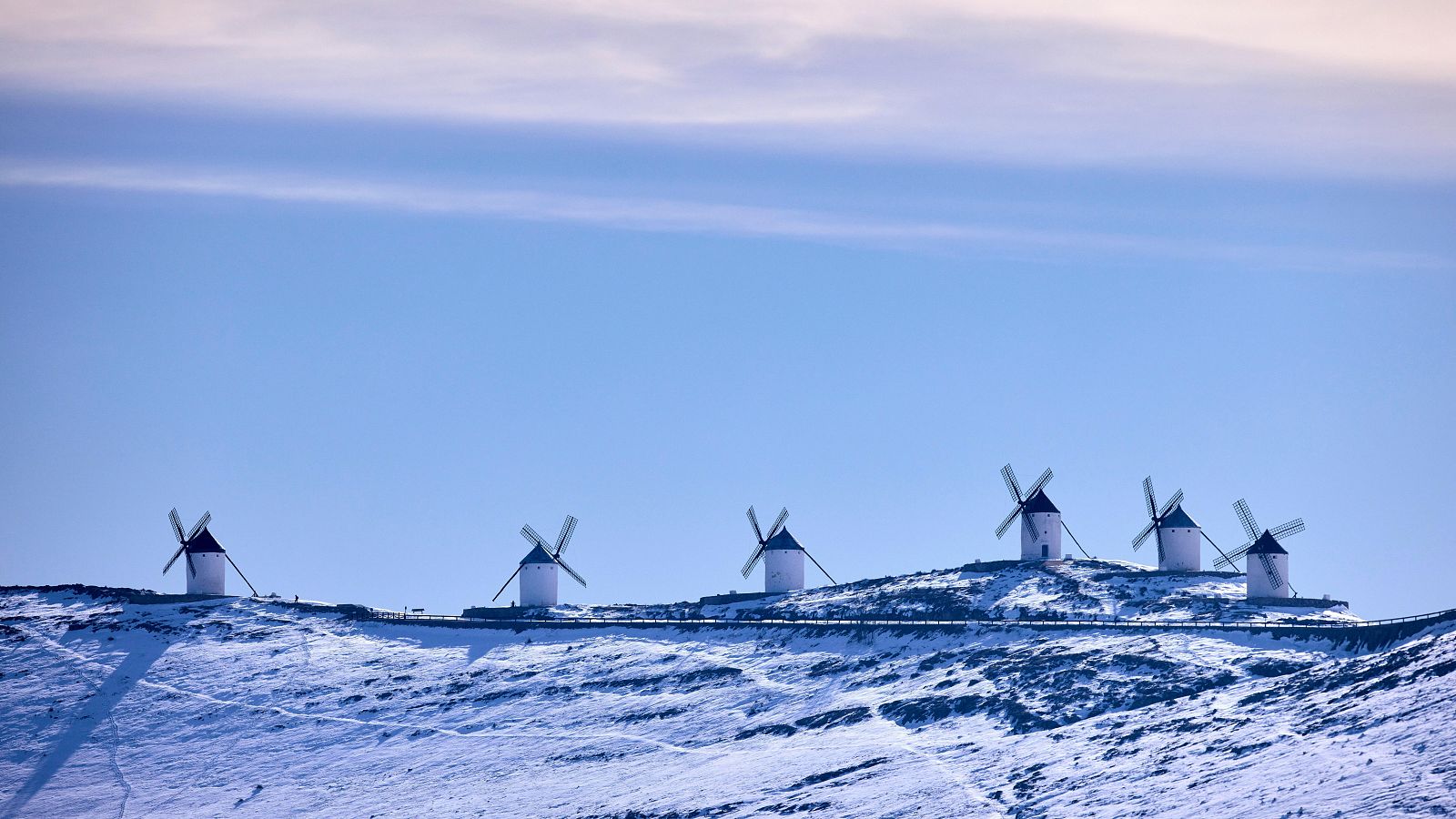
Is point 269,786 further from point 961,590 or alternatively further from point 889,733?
point 961,590

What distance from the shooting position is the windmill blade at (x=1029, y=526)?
12812 centimetres

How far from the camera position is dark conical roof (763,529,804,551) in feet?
435

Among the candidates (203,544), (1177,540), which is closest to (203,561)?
(203,544)

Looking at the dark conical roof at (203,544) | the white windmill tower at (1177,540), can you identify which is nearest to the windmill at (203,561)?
the dark conical roof at (203,544)

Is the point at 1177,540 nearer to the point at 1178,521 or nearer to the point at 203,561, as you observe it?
the point at 1178,521

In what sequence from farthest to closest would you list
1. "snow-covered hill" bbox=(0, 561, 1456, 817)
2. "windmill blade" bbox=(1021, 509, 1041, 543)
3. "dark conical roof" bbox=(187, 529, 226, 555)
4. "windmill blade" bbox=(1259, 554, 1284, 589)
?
"dark conical roof" bbox=(187, 529, 226, 555), "windmill blade" bbox=(1021, 509, 1041, 543), "windmill blade" bbox=(1259, 554, 1284, 589), "snow-covered hill" bbox=(0, 561, 1456, 817)

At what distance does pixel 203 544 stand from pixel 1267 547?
232 feet

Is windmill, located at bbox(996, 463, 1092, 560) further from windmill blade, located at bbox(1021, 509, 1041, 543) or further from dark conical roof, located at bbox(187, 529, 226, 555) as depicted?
dark conical roof, located at bbox(187, 529, 226, 555)

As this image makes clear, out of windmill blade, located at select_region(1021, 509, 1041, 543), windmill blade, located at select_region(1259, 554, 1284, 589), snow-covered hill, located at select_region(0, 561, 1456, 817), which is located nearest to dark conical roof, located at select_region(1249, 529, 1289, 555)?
windmill blade, located at select_region(1259, 554, 1284, 589)

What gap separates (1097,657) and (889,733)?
12348 mm

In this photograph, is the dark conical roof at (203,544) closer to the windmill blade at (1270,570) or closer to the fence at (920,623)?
the fence at (920,623)

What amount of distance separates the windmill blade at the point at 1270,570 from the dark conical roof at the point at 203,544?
229 feet

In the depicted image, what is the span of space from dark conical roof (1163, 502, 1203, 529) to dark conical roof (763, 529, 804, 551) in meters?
23.9

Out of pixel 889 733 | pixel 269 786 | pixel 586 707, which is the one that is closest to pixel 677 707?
pixel 586 707
